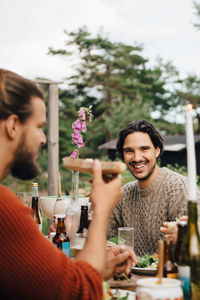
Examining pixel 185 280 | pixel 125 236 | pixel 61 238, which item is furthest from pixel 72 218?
pixel 185 280

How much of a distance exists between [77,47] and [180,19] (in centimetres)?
1427

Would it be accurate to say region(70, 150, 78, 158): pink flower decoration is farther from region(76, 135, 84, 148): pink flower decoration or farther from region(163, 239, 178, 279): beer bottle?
region(163, 239, 178, 279): beer bottle

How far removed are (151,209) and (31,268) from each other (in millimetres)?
1581

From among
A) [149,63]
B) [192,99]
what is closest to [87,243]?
[149,63]

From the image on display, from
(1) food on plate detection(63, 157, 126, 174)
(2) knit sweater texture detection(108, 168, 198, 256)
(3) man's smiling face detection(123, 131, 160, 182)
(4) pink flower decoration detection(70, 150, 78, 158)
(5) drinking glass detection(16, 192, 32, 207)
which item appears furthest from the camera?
(3) man's smiling face detection(123, 131, 160, 182)

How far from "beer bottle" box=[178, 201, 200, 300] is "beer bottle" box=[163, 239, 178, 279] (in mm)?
30

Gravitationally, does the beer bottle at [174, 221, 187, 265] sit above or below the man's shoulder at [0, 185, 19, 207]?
below

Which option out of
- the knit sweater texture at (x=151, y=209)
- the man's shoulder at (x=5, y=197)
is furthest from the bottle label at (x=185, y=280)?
the knit sweater texture at (x=151, y=209)

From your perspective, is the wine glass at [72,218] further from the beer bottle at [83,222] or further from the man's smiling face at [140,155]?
the man's smiling face at [140,155]

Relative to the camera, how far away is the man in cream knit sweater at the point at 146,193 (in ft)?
8.09

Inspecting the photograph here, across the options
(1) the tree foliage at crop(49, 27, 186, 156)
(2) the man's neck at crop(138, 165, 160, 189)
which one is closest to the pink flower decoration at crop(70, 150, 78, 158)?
(2) the man's neck at crop(138, 165, 160, 189)

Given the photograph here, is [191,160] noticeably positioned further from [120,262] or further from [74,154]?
[74,154]

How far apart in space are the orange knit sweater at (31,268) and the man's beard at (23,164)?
0.18 metres

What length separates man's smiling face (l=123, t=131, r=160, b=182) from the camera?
2.56 metres
